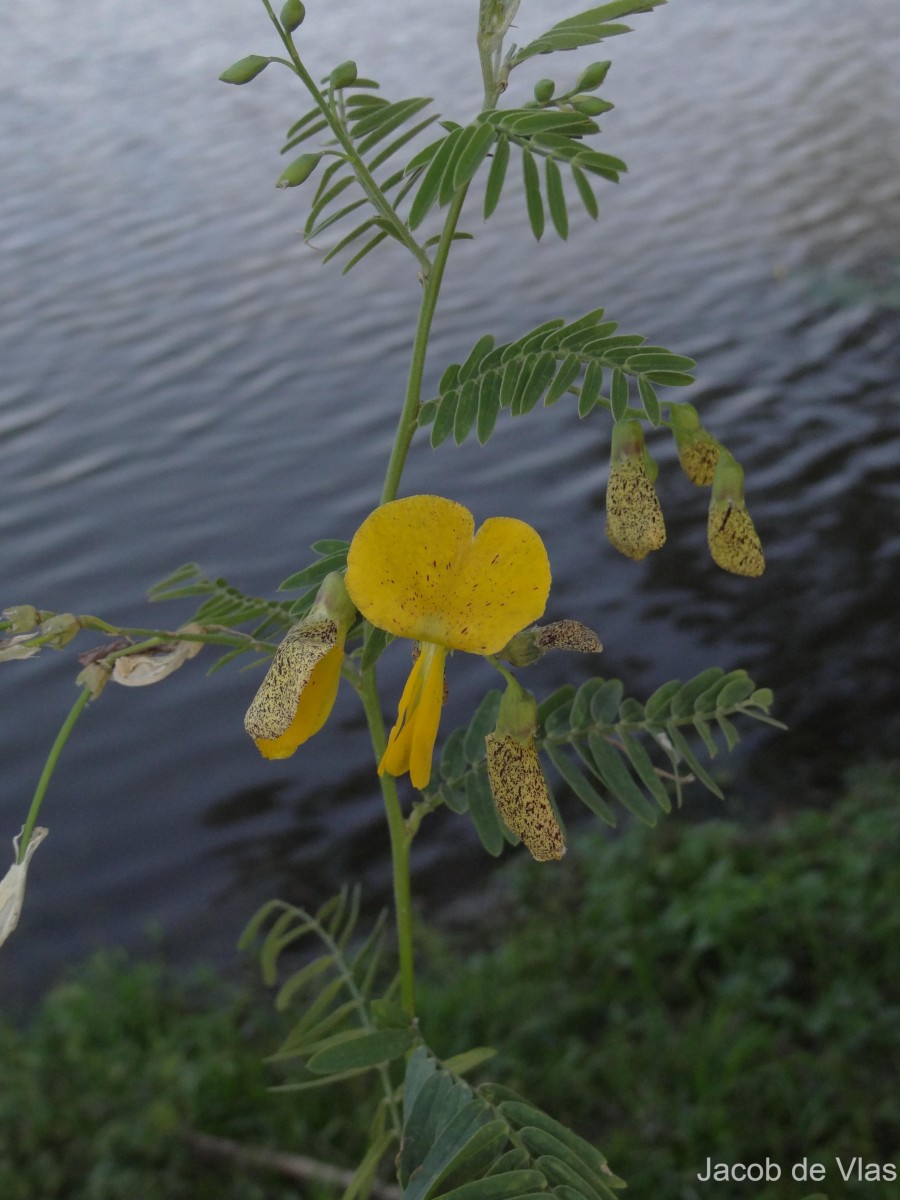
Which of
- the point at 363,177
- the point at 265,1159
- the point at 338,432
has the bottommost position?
the point at 265,1159

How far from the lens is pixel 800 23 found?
1250cm

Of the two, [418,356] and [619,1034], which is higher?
[418,356]

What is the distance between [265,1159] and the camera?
2629 millimetres

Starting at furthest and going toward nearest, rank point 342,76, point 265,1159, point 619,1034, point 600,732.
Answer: point 619,1034 → point 265,1159 → point 600,732 → point 342,76

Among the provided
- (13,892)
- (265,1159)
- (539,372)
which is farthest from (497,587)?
(265,1159)

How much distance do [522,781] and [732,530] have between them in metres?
0.26

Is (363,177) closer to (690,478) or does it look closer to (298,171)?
(298,171)

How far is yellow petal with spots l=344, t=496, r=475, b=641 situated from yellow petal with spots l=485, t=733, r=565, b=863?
0.15 metres

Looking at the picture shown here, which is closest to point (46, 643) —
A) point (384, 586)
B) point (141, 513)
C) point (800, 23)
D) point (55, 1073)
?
point (384, 586)

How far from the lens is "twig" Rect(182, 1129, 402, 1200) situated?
2527mm

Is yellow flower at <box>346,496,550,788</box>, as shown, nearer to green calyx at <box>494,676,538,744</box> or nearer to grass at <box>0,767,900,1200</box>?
green calyx at <box>494,676,538,744</box>

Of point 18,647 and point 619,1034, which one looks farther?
point 619,1034

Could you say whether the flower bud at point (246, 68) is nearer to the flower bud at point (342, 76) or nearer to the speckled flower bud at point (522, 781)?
the flower bud at point (342, 76)

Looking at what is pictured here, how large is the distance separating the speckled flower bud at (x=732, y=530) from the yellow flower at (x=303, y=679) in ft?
1.01
